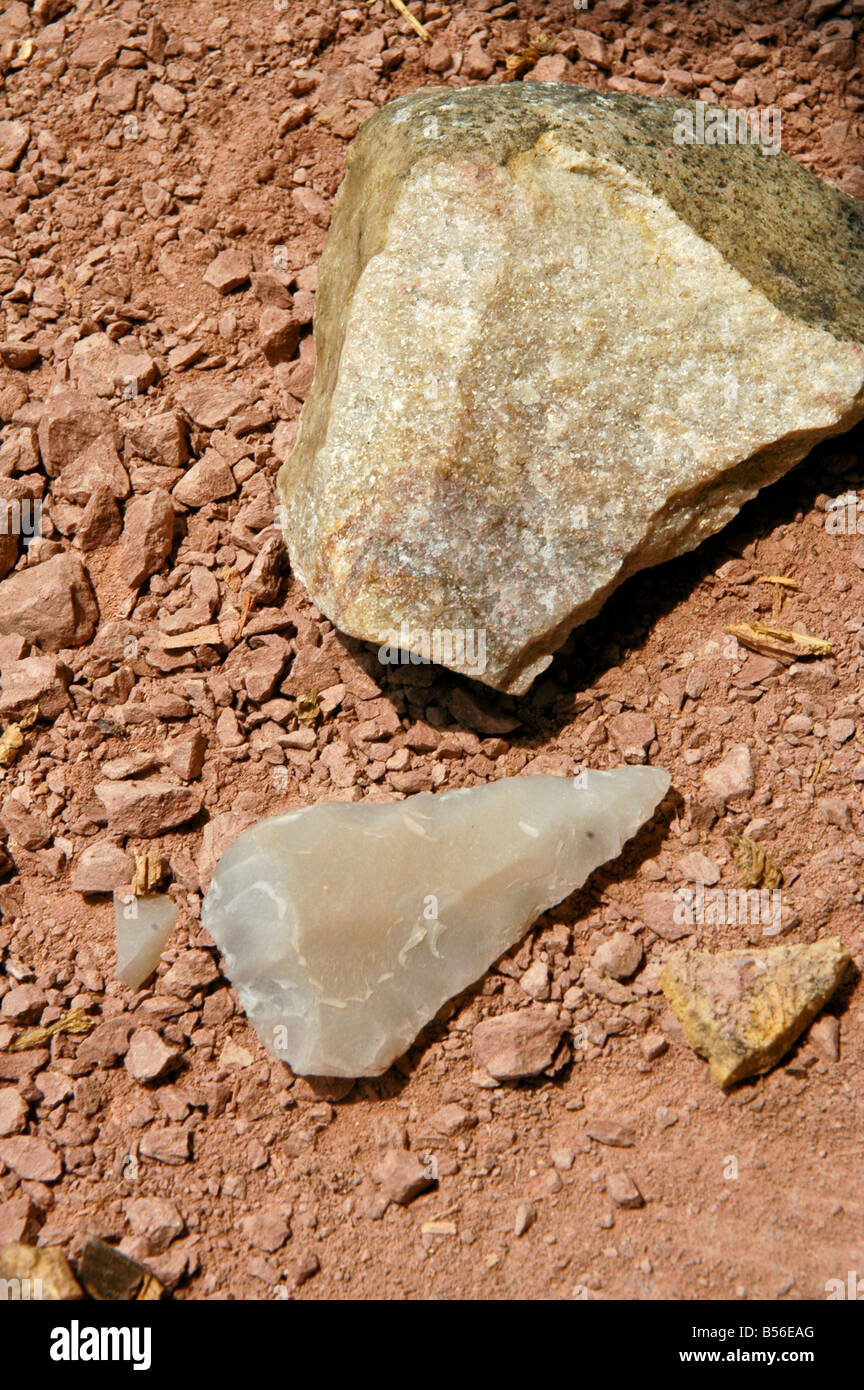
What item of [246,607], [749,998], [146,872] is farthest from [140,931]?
[749,998]

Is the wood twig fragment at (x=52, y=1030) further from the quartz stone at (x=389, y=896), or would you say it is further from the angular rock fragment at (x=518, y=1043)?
the angular rock fragment at (x=518, y=1043)

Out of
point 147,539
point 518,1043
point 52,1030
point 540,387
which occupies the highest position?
point 540,387

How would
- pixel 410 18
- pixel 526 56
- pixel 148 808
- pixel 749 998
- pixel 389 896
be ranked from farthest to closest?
1. pixel 410 18
2. pixel 526 56
3. pixel 148 808
4. pixel 389 896
5. pixel 749 998

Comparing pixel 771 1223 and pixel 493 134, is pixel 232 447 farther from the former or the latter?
pixel 771 1223

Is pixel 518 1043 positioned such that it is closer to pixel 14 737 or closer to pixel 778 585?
pixel 778 585

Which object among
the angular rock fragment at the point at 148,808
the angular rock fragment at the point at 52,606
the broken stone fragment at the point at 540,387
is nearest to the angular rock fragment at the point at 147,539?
the angular rock fragment at the point at 52,606

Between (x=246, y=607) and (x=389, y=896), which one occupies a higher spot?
(x=246, y=607)

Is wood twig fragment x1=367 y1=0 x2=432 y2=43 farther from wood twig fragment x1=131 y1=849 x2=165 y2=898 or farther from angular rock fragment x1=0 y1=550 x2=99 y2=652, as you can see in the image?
wood twig fragment x1=131 y1=849 x2=165 y2=898
